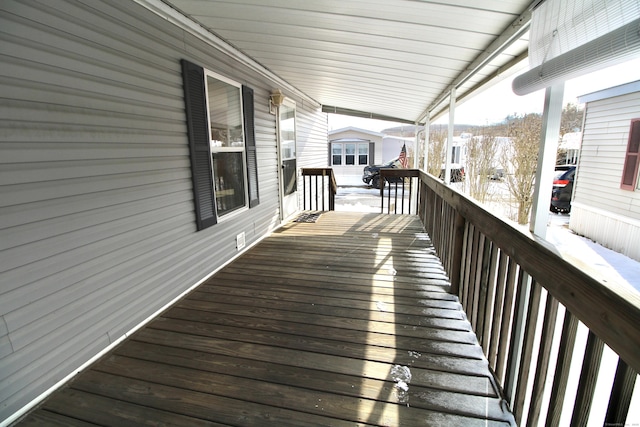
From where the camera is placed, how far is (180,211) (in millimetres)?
2654

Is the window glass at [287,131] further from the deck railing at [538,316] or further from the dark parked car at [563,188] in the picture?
the dark parked car at [563,188]

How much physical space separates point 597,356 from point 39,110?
2.54 m

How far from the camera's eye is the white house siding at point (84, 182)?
1.48m

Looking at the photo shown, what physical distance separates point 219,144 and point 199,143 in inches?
16.3

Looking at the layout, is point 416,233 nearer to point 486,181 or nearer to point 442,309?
point 442,309

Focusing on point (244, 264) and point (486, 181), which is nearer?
point (244, 264)

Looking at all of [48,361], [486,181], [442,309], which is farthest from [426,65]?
[486,181]

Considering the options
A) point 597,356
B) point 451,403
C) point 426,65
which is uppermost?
point 426,65

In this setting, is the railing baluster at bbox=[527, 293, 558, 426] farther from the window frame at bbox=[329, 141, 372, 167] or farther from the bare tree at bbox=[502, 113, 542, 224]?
the window frame at bbox=[329, 141, 372, 167]

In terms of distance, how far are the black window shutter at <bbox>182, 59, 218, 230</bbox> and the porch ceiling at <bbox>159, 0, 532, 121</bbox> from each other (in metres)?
0.47

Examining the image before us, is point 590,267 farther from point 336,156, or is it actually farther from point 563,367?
point 336,156

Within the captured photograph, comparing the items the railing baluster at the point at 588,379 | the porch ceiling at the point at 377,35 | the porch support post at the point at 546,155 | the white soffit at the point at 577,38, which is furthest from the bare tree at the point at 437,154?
the railing baluster at the point at 588,379

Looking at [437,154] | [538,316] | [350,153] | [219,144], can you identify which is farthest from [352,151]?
[538,316]

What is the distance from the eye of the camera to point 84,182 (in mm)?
1795
